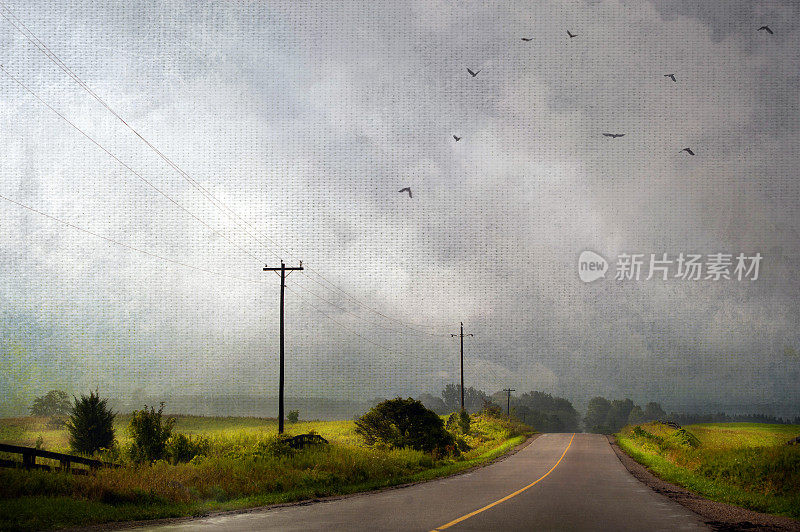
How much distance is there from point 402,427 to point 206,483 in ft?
60.6

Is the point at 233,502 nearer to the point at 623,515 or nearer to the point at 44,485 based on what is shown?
the point at 44,485

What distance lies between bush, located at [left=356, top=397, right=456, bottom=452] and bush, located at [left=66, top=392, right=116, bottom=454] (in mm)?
19750

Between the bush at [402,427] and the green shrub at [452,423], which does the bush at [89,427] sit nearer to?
the bush at [402,427]

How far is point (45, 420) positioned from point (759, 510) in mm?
79378

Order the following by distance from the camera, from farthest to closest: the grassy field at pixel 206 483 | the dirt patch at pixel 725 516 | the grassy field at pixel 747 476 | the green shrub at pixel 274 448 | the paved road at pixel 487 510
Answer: the green shrub at pixel 274 448 < the grassy field at pixel 747 476 < the grassy field at pixel 206 483 < the dirt patch at pixel 725 516 < the paved road at pixel 487 510

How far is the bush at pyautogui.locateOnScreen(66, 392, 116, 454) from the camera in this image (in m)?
41.8

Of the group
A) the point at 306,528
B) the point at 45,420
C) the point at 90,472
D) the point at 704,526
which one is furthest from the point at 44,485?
the point at 45,420

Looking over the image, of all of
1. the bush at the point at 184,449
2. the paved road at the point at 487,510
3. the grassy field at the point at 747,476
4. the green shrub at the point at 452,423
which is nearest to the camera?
the paved road at the point at 487,510

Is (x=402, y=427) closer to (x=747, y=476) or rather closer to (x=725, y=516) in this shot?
(x=747, y=476)

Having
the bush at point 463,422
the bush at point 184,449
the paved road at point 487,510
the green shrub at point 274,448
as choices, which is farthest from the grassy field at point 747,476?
the bush at point 463,422

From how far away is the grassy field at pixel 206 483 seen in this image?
13.0 metres

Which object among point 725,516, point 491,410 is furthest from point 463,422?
point 725,516

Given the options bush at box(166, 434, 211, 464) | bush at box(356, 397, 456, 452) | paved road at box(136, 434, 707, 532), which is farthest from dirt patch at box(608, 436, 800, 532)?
bush at box(166, 434, 211, 464)

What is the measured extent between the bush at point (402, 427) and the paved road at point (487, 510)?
35.8ft
